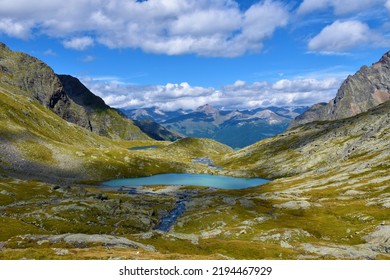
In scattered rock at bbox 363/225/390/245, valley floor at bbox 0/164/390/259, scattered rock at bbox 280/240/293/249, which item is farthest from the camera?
scattered rock at bbox 363/225/390/245

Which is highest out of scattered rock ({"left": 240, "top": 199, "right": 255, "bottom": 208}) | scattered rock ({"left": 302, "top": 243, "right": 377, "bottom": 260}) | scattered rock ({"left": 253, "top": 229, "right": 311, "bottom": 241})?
scattered rock ({"left": 240, "top": 199, "right": 255, "bottom": 208})

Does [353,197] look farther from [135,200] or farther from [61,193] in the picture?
[61,193]

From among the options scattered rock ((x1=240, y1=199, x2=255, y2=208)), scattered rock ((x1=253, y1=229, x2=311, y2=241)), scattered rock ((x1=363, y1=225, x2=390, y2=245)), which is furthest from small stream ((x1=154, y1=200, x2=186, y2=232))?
scattered rock ((x1=363, y1=225, x2=390, y2=245))

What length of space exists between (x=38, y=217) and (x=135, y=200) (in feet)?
172

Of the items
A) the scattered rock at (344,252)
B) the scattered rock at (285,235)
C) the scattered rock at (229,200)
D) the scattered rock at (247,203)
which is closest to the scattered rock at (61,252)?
the scattered rock at (344,252)

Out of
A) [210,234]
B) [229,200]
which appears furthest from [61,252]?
[229,200]

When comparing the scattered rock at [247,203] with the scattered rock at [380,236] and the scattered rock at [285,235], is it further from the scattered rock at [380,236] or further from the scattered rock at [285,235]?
the scattered rock at [380,236]

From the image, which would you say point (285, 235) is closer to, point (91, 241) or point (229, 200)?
point (91, 241)

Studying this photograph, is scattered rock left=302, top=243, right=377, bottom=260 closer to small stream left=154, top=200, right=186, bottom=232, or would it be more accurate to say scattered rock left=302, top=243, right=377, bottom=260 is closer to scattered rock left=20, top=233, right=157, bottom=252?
scattered rock left=20, top=233, right=157, bottom=252

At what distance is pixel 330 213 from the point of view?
111562mm

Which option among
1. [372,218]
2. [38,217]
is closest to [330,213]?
[372,218]
